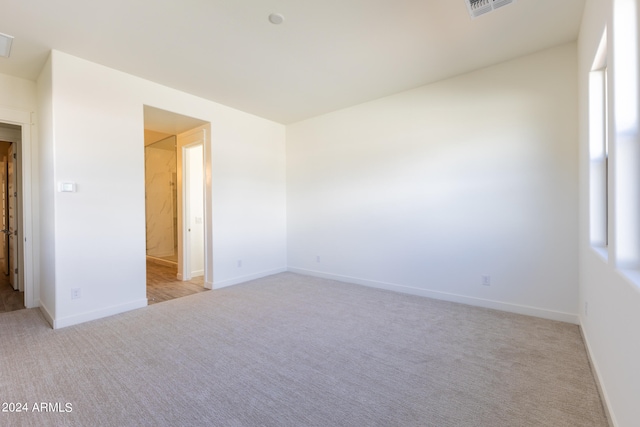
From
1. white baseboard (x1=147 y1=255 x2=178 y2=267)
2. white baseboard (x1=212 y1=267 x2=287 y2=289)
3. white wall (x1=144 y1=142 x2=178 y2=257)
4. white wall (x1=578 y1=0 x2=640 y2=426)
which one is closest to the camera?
white wall (x1=578 y1=0 x2=640 y2=426)

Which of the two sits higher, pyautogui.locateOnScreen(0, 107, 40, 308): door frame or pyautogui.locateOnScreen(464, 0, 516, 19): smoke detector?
pyautogui.locateOnScreen(464, 0, 516, 19): smoke detector

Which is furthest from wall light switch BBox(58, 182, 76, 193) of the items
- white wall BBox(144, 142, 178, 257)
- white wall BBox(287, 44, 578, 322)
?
white wall BBox(144, 142, 178, 257)

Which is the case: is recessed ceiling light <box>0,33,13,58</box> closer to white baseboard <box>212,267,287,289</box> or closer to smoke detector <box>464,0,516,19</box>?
white baseboard <box>212,267,287,289</box>

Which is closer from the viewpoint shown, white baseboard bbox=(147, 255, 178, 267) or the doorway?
the doorway

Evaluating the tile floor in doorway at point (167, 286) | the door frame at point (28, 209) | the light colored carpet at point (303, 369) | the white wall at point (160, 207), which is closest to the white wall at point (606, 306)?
the light colored carpet at point (303, 369)

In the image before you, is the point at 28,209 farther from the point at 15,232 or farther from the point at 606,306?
the point at 606,306

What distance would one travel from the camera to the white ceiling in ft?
7.73

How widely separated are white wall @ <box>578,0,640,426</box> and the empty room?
23 millimetres

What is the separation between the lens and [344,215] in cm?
477

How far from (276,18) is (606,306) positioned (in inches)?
126

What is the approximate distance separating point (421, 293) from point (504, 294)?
99 centimetres

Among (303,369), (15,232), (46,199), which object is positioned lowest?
(303,369)

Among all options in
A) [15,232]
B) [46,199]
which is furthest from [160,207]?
[46,199]

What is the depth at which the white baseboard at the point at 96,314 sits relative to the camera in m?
2.95
